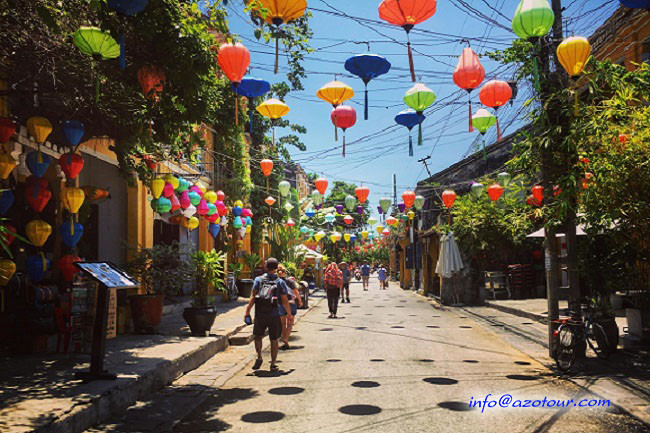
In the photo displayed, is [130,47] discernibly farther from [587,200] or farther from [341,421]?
[587,200]

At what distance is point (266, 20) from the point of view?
6648 mm

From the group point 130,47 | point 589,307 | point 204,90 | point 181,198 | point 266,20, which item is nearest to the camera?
point 266,20

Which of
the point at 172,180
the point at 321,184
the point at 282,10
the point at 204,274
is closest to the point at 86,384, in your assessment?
the point at 282,10

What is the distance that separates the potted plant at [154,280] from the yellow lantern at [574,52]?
8.59 meters

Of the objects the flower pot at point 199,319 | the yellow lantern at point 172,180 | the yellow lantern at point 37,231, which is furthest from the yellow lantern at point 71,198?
the flower pot at point 199,319

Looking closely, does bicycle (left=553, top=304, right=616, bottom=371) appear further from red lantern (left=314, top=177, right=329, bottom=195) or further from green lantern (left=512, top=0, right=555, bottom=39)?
red lantern (left=314, top=177, right=329, bottom=195)

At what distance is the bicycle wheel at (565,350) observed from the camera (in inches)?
312

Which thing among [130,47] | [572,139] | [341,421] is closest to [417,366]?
[341,421]

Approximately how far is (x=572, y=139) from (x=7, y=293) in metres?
9.57

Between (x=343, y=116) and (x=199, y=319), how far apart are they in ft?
16.7

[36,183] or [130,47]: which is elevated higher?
[130,47]

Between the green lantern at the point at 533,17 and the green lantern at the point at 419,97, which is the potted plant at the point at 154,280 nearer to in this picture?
the green lantern at the point at 419,97

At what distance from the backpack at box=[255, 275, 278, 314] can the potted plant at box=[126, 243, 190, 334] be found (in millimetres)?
3565

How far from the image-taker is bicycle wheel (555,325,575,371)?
7.92m
